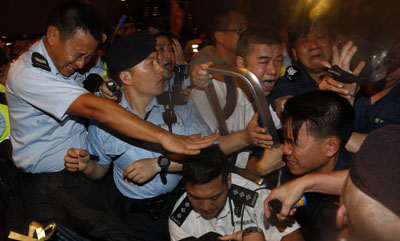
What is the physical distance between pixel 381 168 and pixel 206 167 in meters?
1.21

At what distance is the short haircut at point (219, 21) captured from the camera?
2.88m

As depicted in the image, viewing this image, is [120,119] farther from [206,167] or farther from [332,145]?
[332,145]

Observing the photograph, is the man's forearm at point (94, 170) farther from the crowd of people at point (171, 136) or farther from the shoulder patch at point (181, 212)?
the shoulder patch at point (181, 212)

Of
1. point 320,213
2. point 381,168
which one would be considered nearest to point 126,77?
point 320,213

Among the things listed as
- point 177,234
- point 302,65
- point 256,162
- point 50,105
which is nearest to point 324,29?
point 302,65

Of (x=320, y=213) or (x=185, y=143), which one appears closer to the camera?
(x=185, y=143)

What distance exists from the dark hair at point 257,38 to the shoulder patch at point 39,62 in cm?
131

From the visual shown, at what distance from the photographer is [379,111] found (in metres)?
2.20

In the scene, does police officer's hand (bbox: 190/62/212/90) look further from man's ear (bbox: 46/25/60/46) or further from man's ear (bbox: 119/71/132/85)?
man's ear (bbox: 46/25/60/46)

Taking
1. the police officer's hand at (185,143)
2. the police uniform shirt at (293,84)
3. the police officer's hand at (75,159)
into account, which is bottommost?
the police officer's hand at (75,159)

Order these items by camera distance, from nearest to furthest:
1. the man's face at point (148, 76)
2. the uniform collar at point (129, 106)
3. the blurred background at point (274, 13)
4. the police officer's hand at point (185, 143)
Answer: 1. the police officer's hand at point (185, 143)
2. the man's face at point (148, 76)
3. the uniform collar at point (129, 106)
4. the blurred background at point (274, 13)

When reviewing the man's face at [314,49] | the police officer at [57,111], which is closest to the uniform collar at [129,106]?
the police officer at [57,111]

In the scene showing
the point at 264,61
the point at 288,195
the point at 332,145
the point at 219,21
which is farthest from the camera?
the point at 219,21

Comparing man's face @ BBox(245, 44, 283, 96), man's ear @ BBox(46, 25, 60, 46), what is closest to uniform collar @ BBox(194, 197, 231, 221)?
man's face @ BBox(245, 44, 283, 96)
